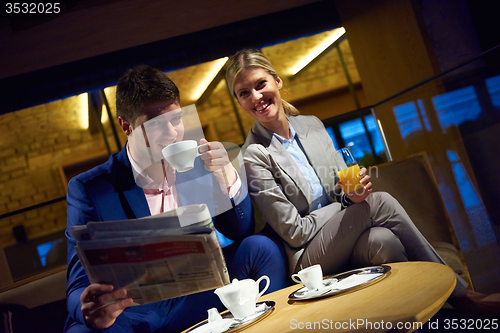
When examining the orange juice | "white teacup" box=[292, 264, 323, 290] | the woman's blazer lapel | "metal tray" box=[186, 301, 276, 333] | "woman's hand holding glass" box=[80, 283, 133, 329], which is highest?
the woman's blazer lapel

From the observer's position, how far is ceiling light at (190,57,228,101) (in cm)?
359

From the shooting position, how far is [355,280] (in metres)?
0.96

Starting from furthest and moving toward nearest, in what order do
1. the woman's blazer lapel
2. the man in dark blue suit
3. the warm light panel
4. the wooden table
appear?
the warm light panel < the woman's blazer lapel < the man in dark blue suit < the wooden table

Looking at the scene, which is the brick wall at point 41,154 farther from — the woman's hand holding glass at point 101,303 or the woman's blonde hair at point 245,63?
the woman's hand holding glass at point 101,303

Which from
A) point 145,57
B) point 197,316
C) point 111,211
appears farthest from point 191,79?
point 197,316

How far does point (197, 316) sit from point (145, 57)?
1.67m

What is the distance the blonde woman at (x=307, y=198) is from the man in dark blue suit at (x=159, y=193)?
0.10m

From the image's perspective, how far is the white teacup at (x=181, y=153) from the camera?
1179 millimetres

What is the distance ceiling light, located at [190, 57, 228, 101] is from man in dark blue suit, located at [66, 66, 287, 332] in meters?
2.12

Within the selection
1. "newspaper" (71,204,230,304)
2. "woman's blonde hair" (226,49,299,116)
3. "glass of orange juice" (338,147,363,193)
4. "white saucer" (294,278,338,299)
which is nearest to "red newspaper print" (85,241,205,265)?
"newspaper" (71,204,230,304)

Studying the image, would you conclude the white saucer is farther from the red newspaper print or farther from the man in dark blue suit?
the man in dark blue suit

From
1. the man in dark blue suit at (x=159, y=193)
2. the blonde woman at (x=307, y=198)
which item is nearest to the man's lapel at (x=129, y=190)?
the man in dark blue suit at (x=159, y=193)

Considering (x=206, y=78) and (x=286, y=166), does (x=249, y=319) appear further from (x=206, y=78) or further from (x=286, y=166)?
(x=206, y=78)

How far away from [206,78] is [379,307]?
3.20 meters
